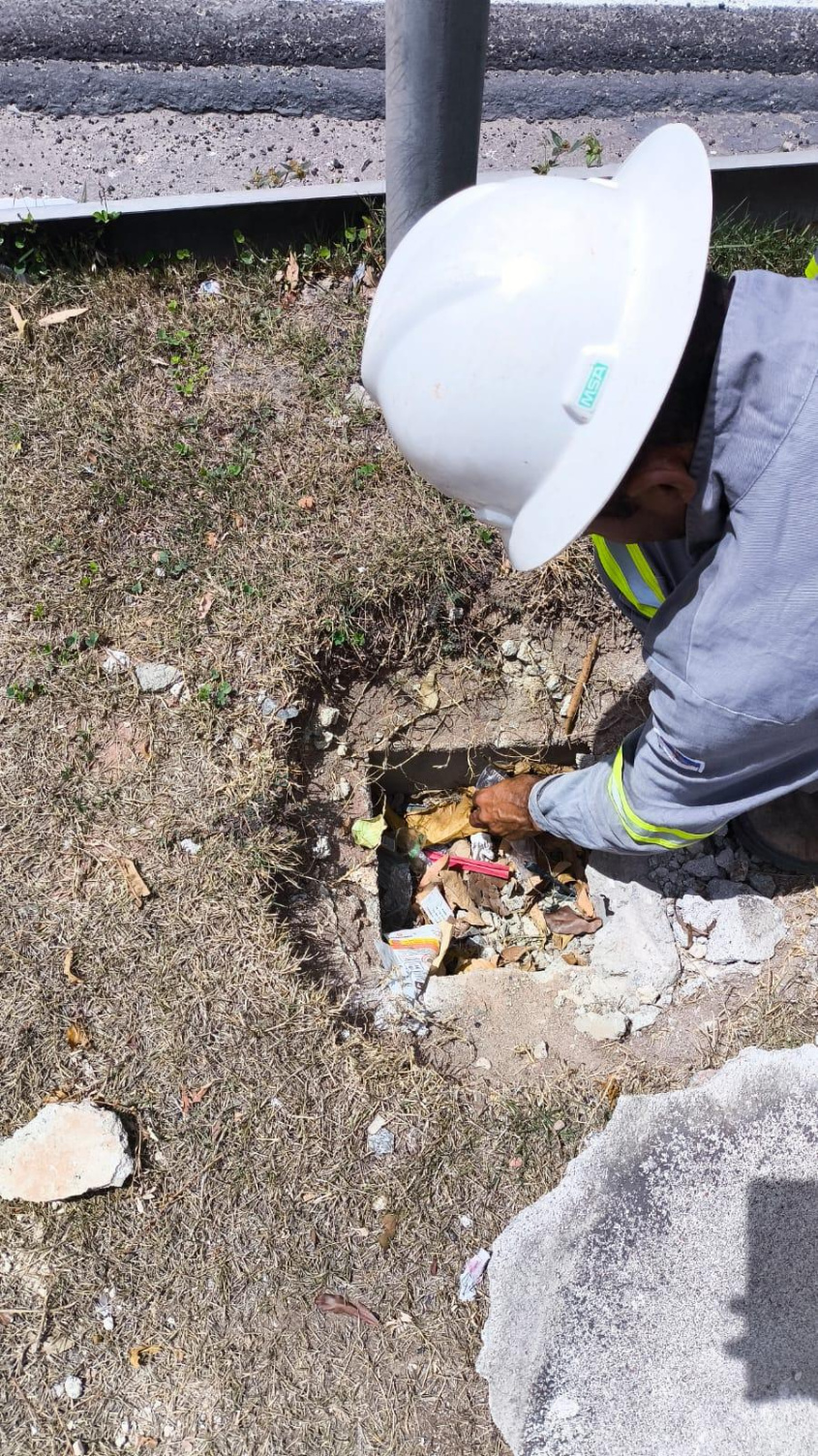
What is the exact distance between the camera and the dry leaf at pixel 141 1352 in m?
2.34

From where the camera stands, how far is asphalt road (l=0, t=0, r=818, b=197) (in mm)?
3375

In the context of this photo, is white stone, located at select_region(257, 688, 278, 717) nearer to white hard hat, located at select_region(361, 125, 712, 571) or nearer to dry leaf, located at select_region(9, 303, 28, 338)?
white hard hat, located at select_region(361, 125, 712, 571)

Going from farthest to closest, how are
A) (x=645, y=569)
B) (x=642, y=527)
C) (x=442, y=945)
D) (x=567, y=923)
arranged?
(x=567, y=923)
(x=442, y=945)
(x=645, y=569)
(x=642, y=527)

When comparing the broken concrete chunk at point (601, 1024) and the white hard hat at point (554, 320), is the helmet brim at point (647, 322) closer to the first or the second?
the white hard hat at point (554, 320)

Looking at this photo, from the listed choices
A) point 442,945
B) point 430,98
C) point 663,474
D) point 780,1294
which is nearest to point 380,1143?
point 442,945

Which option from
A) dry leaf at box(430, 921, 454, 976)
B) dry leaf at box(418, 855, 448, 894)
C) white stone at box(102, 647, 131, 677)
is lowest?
dry leaf at box(418, 855, 448, 894)

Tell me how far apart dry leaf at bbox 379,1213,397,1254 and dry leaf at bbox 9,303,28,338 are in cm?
281

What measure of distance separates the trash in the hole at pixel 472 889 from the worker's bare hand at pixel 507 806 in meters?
0.17

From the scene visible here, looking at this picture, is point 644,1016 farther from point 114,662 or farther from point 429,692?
point 114,662

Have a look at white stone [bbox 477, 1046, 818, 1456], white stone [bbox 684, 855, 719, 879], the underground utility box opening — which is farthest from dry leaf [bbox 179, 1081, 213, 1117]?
white stone [bbox 684, 855, 719, 879]

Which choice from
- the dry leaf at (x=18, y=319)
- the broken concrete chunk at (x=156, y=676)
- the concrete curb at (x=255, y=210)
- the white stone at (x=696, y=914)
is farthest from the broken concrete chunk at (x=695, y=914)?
the dry leaf at (x=18, y=319)

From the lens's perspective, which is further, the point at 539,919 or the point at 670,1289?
the point at 539,919

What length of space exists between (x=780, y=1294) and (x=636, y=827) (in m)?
1.20

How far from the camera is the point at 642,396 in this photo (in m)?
1.60
